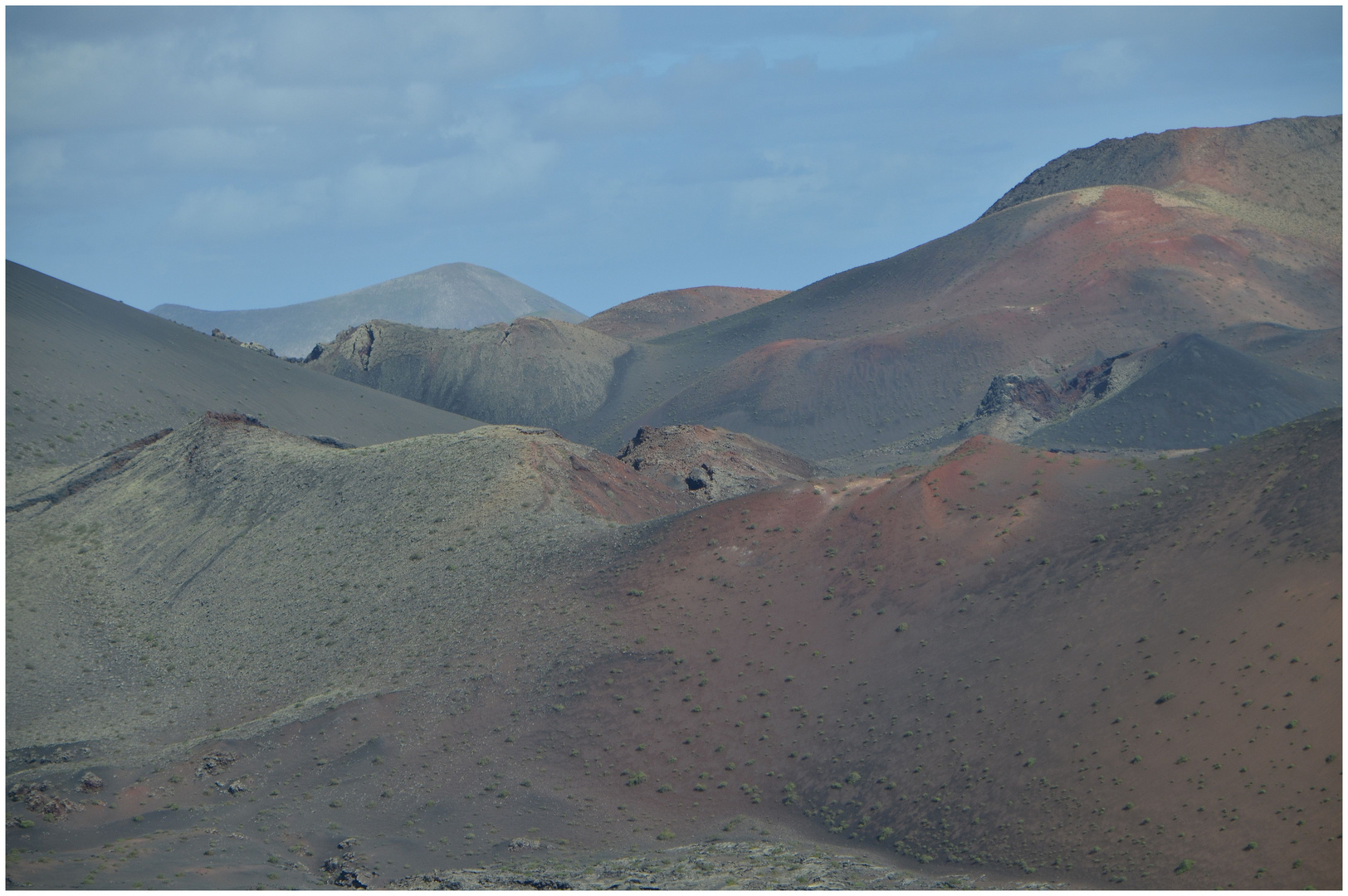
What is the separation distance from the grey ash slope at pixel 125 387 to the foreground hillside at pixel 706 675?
1597 centimetres

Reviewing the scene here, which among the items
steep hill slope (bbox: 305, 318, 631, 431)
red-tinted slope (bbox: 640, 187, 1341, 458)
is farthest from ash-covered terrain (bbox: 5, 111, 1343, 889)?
steep hill slope (bbox: 305, 318, 631, 431)

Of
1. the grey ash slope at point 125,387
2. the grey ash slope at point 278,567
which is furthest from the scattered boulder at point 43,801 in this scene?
the grey ash slope at point 125,387

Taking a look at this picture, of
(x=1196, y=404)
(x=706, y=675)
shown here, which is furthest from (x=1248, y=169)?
(x=706, y=675)

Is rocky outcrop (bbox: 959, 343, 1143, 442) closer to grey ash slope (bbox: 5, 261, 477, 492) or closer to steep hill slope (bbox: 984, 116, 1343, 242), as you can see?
steep hill slope (bbox: 984, 116, 1343, 242)

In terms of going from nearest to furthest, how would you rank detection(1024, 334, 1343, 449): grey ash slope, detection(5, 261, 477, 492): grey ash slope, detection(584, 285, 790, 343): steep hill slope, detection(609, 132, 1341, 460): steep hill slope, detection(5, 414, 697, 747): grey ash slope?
detection(5, 414, 697, 747): grey ash slope
detection(5, 261, 477, 492): grey ash slope
detection(1024, 334, 1343, 449): grey ash slope
detection(609, 132, 1341, 460): steep hill slope
detection(584, 285, 790, 343): steep hill slope

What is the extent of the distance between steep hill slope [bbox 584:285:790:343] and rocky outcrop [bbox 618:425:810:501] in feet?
197

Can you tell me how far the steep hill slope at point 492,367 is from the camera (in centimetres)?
10925

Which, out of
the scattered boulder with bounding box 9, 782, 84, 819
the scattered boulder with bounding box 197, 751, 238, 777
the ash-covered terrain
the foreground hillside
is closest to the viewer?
the ash-covered terrain

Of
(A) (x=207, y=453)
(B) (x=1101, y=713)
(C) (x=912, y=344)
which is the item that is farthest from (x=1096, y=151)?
(B) (x=1101, y=713)

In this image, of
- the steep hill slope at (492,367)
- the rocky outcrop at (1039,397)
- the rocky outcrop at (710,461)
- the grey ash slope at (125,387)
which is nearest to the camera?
the rocky outcrop at (710,461)

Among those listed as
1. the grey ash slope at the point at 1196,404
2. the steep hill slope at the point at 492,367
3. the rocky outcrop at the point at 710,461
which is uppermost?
the steep hill slope at the point at 492,367

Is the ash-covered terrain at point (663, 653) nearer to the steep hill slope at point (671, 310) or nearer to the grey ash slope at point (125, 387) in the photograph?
the grey ash slope at point (125, 387)

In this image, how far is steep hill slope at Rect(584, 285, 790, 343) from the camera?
141 metres

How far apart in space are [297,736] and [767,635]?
14631 millimetres
